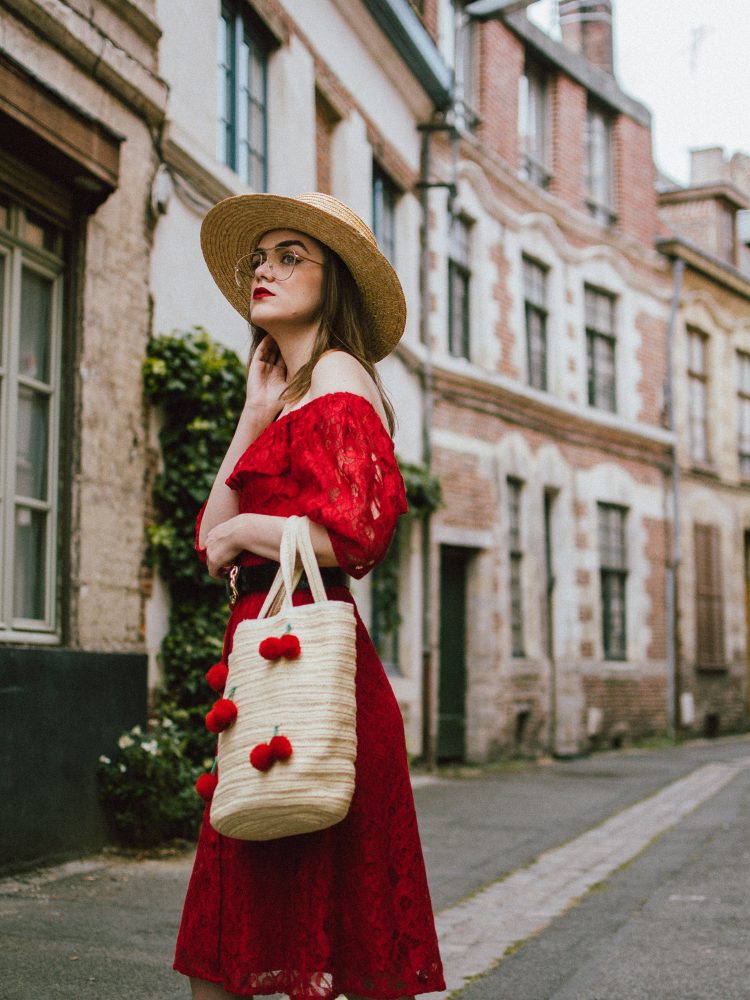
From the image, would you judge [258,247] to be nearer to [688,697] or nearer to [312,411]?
[312,411]

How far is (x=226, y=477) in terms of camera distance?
275cm

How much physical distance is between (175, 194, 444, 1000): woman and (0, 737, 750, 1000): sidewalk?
65.2 inches

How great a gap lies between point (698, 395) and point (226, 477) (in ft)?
60.5

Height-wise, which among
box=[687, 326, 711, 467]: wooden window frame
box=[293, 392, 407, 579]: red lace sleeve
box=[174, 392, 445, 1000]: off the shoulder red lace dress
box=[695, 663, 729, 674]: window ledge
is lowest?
box=[695, 663, 729, 674]: window ledge

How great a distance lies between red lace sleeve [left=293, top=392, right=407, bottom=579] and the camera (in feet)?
8.05

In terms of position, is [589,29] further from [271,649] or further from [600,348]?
→ [271,649]

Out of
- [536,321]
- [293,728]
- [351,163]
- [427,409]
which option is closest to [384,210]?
[351,163]

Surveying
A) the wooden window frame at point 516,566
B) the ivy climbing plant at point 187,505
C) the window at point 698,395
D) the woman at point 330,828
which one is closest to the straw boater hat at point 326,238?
the woman at point 330,828

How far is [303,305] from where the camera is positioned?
277 centimetres

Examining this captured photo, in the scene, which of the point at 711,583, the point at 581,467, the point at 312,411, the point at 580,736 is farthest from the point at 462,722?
the point at 312,411

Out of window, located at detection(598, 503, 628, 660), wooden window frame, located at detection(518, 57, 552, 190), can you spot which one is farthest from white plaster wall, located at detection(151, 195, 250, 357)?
window, located at detection(598, 503, 628, 660)

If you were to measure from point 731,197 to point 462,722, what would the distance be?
12515 millimetres

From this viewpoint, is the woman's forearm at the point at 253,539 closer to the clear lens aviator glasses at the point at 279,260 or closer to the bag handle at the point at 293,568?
the bag handle at the point at 293,568

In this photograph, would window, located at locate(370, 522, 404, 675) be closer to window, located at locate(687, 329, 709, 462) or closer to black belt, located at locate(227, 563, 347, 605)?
window, located at locate(687, 329, 709, 462)
